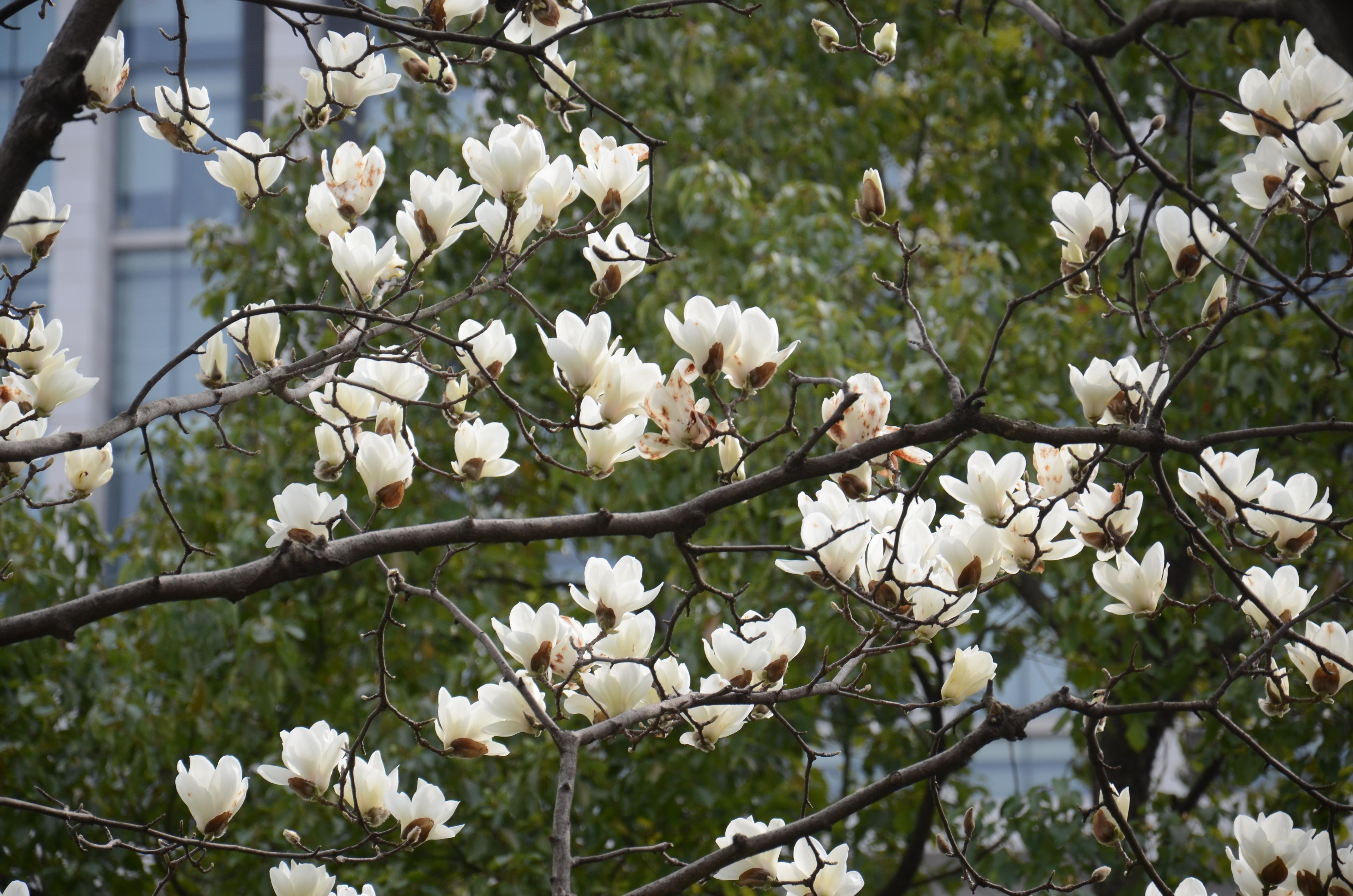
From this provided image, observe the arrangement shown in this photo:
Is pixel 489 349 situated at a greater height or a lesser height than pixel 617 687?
greater

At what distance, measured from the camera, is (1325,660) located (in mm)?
1421

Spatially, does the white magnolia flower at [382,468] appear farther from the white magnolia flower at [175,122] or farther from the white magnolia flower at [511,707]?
the white magnolia flower at [175,122]

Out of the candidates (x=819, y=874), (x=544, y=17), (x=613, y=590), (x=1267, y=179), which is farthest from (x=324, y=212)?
(x=1267, y=179)

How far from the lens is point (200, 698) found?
342 centimetres

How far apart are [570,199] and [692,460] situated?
2.03 meters

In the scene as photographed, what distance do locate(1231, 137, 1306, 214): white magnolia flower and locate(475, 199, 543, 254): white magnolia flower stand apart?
2.50 ft

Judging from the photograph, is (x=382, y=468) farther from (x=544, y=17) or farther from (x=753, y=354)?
(x=544, y=17)

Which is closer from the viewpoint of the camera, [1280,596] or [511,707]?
[511,707]

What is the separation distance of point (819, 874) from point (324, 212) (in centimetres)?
95

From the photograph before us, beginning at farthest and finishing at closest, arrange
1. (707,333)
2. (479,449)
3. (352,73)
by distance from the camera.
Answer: (352,73) < (479,449) < (707,333)

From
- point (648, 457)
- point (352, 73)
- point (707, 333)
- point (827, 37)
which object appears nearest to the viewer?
point (707, 333)

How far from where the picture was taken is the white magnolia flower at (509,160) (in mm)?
1344

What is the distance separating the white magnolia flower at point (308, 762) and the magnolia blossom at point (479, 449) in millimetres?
179

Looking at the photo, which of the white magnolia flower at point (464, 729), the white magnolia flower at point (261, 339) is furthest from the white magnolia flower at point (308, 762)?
the white magnolia flower at point (261, 339)
